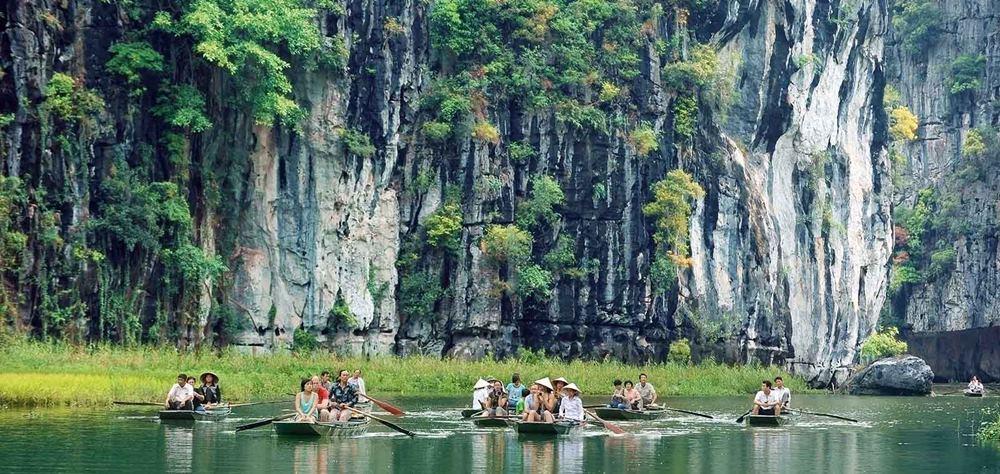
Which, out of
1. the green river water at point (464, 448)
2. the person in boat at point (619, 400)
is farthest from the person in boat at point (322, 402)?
the person in boat at point (619, 400)

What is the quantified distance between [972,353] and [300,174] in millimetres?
37139

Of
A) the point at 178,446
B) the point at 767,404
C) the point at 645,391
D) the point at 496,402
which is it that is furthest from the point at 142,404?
the point at 767,404

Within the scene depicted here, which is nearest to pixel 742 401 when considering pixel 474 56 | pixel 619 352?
pixel 619 352

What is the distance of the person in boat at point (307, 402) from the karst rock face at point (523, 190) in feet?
52.3

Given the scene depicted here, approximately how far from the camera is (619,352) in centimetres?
5631

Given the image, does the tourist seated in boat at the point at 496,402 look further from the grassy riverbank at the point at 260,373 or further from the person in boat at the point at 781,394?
the grassy riverbank at the point at 260,373

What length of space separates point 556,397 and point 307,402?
4560 millimetres

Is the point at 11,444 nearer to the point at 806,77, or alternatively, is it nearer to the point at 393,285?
the point at 393,285

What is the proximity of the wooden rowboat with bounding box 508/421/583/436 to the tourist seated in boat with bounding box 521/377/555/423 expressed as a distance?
117 millimetres

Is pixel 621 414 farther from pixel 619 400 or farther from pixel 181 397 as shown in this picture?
pixel 181 397

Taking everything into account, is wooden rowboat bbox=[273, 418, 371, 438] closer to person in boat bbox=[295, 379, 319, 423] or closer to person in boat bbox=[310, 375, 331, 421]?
person in boat bbox=[295, 379, 319, 423]

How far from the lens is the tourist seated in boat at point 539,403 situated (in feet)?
93.9

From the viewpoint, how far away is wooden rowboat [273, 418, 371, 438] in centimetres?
2694

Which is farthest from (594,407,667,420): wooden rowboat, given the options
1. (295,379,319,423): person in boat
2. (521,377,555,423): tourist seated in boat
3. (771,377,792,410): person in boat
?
(295,379,319,423): person in boat
